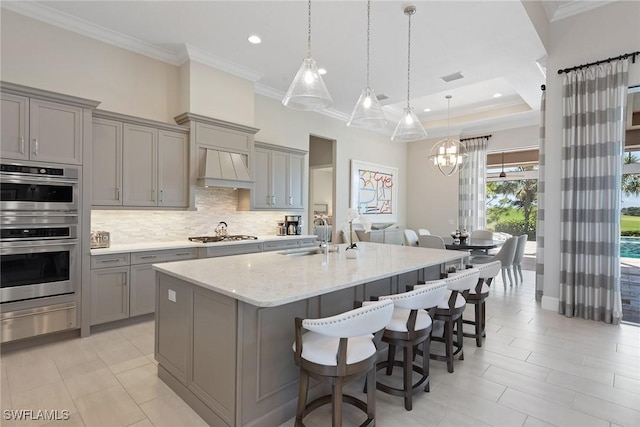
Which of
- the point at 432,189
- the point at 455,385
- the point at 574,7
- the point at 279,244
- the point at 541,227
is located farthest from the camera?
the point at 432,189

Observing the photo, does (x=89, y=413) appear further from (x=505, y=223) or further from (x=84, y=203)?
(x=505, y=223)

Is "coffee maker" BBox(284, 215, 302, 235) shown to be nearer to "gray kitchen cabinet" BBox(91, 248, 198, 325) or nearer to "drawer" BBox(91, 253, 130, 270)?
"gray kitchen cabinet" BBox(91, 248, 198, 325)

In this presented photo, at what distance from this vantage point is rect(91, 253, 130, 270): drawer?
3.40m

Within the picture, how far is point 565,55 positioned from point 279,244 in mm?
4834

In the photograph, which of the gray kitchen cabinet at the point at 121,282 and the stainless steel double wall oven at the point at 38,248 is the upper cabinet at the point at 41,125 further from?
the gray kitchen cabinet at the point at 121,282

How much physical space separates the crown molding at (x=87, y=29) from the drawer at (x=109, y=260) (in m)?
2.60

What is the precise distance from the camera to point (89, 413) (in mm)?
2102

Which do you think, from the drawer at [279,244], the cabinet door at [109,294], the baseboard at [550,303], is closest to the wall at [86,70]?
the cabinet door at [109,294]

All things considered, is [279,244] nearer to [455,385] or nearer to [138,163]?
[138,163]

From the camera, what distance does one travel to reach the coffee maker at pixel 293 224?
573cm

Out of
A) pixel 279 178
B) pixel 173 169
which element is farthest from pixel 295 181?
pixel 173 169

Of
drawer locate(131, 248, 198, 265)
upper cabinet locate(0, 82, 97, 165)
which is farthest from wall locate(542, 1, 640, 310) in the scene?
upper cabinet locate(0, 82, 97, 165)

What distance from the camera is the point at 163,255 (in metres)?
3.87

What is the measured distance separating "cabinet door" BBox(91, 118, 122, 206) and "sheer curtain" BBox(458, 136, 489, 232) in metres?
7.18
